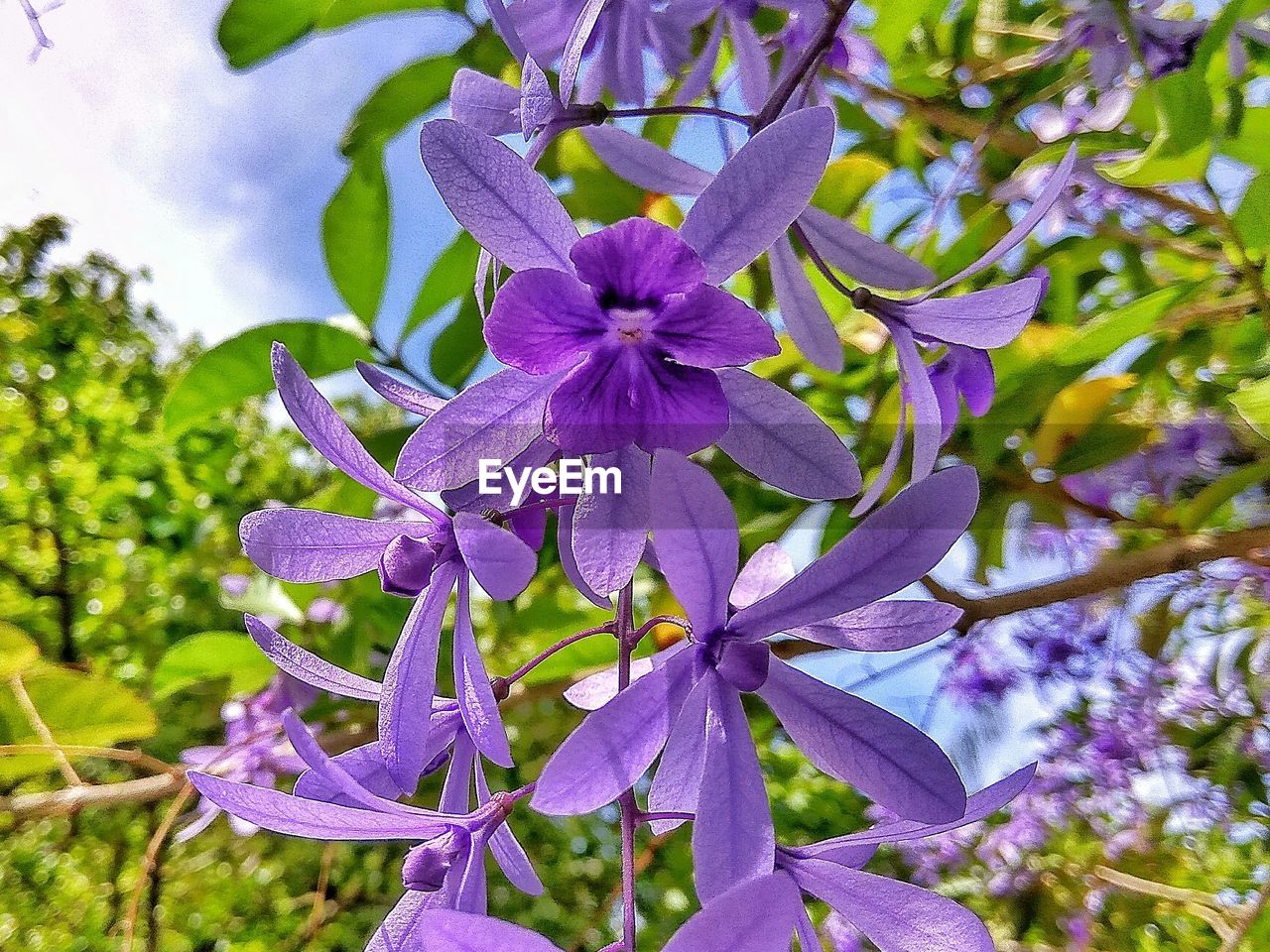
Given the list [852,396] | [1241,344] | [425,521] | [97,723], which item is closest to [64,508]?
[97,723]

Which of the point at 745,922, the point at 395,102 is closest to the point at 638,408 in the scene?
the point at 745,922

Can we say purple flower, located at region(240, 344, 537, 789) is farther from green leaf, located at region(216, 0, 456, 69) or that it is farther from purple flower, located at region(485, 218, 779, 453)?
green leaf, located at region(216, 0, 456, 69)

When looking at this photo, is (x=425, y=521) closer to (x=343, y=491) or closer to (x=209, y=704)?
(x=343, y=491)

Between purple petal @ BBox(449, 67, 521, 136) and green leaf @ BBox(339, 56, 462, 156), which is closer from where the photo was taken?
purple petal @ BBox(449, 67, 521, 136)

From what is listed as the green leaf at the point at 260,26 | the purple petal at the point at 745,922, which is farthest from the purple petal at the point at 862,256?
the green leaf at the point at 260,26

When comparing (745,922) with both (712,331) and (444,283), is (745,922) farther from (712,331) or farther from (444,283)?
(444,283)

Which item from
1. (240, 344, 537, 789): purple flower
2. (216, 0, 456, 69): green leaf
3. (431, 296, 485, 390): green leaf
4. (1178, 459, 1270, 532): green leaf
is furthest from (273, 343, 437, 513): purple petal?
(1178, 459, 1270, 532): green leaf
